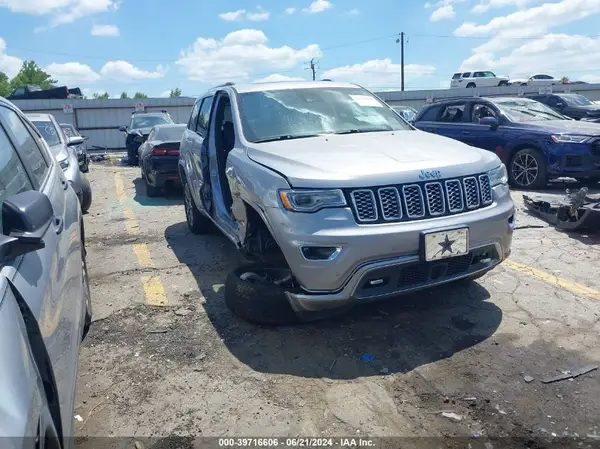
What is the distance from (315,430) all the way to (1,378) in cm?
171

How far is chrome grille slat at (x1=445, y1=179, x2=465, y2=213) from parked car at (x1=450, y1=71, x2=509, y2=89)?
114ft

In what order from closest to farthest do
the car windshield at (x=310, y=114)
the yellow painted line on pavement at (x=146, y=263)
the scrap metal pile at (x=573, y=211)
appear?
1. the car windshield at (x=310, y=114)
2. the yellow painted line on pavement at (x=146, y=263)
3. the scrap metal pile at (x=573, y=211)

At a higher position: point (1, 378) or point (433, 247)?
point (1, 378)

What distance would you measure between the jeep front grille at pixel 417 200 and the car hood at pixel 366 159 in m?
0.05

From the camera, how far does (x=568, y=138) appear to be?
8445 mm

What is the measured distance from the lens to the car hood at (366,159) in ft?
10.8

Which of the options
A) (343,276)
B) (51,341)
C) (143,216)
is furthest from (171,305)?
(143,216)

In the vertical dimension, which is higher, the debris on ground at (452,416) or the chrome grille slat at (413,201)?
the chrome grille slat at (413,201)

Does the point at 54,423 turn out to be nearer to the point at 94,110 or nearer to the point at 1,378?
the point at 1,378

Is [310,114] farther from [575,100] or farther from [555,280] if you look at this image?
[575,100]

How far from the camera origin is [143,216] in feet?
27.6

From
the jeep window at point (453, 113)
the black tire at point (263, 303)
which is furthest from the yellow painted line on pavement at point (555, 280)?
the jeep window at point (453, 113)

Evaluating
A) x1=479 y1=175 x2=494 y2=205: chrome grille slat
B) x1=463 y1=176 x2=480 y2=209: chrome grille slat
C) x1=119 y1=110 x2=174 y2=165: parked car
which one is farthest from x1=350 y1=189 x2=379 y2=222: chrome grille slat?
x1=119 y1=110 x2=174 y2=165: parked car

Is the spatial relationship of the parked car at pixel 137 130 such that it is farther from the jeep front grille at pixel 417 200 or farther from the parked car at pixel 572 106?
the jeep front grille at pixel 417 200
